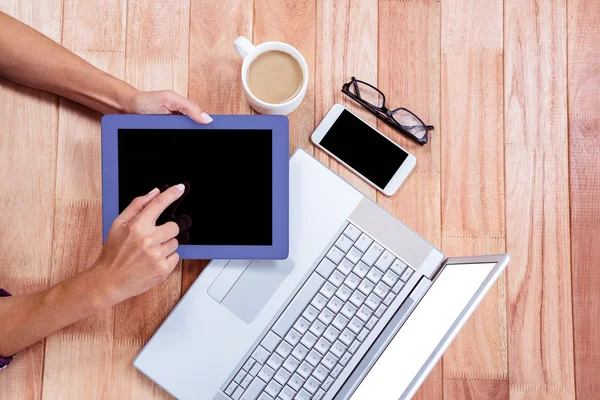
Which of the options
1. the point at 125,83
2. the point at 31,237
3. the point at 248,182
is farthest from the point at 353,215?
the point at 31,237

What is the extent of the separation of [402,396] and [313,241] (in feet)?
0.96

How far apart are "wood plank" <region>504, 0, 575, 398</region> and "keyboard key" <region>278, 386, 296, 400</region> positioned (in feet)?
1.27

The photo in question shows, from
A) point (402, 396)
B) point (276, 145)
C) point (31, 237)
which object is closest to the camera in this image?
point (402, 396)

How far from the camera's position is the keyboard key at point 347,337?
0.83m

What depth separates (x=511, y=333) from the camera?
2.98 ft

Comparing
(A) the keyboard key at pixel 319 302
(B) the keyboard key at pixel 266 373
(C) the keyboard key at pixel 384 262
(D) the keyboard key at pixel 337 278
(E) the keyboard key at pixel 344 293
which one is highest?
(C) the keyboard key at pixel 384 262

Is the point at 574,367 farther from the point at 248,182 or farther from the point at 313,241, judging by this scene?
the point at 248,182

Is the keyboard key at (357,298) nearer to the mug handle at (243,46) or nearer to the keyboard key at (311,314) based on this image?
the keyboard key at (311,314)

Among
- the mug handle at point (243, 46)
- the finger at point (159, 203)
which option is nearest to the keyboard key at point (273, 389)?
the finger at point (159, 203)

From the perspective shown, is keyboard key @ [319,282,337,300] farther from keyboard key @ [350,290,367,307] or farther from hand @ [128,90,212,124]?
hand @ [128,90,212,124]

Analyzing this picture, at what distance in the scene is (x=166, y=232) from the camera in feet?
2.40

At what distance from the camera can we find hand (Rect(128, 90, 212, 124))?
81 centimetres

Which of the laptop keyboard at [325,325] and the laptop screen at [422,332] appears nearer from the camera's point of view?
the laptop screen at [422,332]

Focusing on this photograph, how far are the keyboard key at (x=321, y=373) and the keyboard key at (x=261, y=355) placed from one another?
8cm
